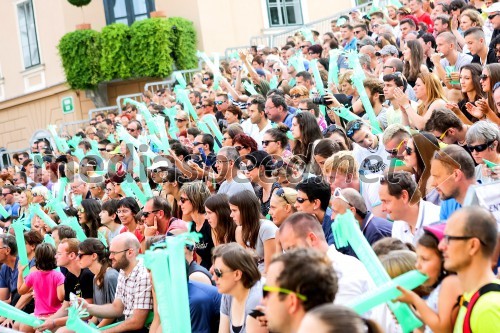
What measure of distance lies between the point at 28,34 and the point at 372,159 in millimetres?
21793

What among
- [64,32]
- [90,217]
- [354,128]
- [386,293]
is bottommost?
[386,293]

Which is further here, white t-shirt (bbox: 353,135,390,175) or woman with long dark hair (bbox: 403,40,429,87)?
woman with long dark hair (bbox: 403,40,429,87)

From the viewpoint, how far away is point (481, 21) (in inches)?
468

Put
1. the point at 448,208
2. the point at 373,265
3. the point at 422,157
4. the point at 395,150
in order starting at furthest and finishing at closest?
the point at 395,150 < the point at 422,157 < the point at 448,208 < the point at 373,265

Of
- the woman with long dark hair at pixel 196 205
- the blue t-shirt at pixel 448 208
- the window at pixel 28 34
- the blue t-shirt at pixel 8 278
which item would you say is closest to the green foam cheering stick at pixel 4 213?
the blue t-shirt at pixel 8 278

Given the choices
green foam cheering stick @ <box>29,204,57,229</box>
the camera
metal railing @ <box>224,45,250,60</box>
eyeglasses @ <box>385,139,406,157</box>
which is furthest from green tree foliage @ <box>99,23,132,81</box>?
eyeglasses @ <box>385,139,406,157</box>

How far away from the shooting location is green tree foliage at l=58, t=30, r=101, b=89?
2598cm

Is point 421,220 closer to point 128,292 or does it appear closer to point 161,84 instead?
point 128,292

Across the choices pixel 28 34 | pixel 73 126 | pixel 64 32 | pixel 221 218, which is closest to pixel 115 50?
pixel 64 32

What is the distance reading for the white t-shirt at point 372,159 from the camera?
28.2 feet

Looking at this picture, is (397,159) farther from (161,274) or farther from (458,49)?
(458,49)

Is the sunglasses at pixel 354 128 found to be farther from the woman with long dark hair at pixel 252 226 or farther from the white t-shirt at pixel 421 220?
the white t-shirt at pixel 421 220

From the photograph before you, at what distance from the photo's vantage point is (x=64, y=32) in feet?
88.3

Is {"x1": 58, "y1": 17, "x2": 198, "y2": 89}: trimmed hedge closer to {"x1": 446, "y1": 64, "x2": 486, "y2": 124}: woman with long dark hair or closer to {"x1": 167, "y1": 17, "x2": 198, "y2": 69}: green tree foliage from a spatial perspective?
{"x1": 167, "y1": 17, "x2": 198, "y2": 69}: green tree foliage
